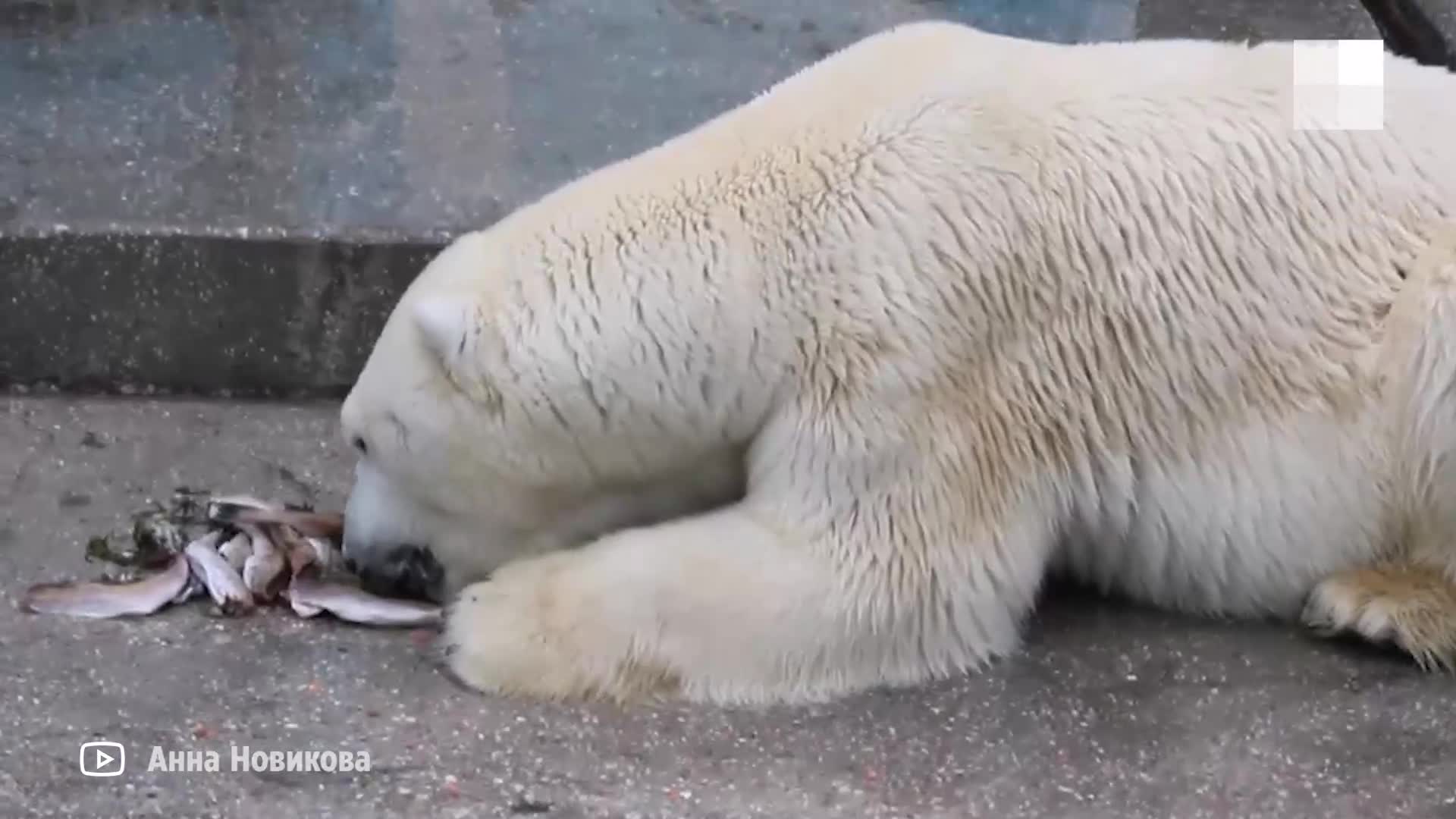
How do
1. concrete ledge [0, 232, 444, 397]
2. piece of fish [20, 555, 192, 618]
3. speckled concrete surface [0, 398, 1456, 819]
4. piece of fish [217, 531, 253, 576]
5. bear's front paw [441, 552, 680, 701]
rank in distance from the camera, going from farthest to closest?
concrete ledge [0, 232, 444, 397], piece of fish [217, 531, 253, 576], piece of fish [20, 555, 192, 618], bear's front paw [441, 552, 680, 701], speckled concrete surface [0, 398, 1456, 819]

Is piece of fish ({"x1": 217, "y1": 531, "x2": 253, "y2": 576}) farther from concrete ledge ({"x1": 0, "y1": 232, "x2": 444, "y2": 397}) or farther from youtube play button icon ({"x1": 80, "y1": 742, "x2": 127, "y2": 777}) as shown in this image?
concrete ledge ({"x1": 0, "y1": 232, "x2": 444, "y2": 397})

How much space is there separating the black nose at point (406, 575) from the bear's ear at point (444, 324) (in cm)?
30

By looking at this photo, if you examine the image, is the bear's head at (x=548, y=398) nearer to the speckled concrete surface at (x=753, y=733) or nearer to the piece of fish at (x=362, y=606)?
the piece of fish at (x=362, y=606)

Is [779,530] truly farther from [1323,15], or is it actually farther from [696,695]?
[1323,15]

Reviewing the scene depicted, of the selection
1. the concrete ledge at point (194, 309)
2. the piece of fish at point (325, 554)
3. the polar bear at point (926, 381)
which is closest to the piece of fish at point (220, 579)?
the piece of fish at point (325, 554)

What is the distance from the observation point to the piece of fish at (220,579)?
2447 mm

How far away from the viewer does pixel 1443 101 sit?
2.44 meters

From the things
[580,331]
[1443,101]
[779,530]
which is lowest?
[779,530]

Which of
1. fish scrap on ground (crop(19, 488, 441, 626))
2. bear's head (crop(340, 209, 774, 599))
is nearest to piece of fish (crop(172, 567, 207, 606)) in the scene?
fish scrap on ground (crop(19, 488, 441, 626))

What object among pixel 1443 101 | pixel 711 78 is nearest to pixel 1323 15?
pixel 711 78

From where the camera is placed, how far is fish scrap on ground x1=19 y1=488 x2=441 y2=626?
244 cm

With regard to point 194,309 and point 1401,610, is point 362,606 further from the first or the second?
point 1401,610

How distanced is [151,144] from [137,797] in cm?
181

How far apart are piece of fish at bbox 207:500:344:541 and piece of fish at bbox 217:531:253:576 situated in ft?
0.07
